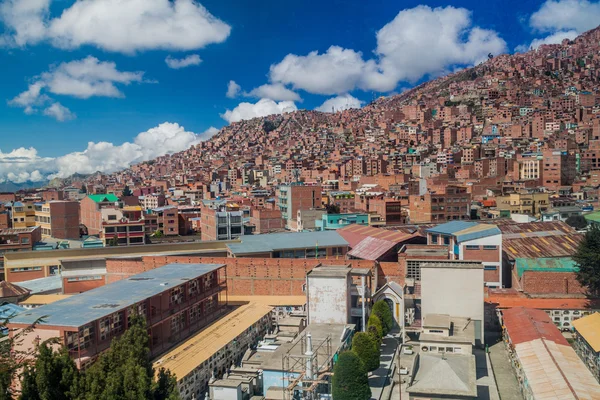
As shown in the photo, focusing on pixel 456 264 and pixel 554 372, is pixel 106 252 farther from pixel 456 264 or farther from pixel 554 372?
pixel 554 372

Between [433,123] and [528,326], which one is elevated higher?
[433,123]

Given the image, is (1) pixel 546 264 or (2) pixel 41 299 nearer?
(2) pixel 41 299

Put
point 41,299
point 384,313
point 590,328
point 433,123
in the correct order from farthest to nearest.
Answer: point 433,123
point 41,299
point 384,313
point 590,328

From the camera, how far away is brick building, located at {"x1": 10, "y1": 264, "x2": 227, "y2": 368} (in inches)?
575

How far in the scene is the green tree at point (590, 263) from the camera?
22.0 m

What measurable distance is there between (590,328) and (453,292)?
476 centimetres

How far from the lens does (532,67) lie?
13012 centimetres

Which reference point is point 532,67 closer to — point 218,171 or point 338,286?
point 218,171

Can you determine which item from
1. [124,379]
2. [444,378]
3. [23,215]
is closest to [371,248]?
[444,378]

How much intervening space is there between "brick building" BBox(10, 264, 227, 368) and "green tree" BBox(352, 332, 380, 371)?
622cm

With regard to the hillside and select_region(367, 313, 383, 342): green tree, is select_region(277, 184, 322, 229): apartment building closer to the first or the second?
select_region(367, 313, 383, 342): green tree

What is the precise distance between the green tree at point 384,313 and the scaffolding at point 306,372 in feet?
12.4

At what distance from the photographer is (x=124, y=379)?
11.5 metres

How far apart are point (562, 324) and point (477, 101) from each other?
108 metres
